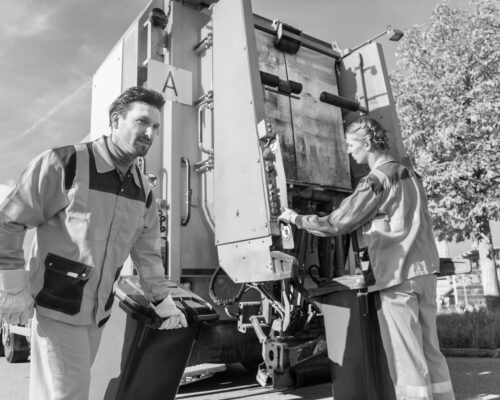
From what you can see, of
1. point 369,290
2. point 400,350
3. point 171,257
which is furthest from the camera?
point 171,257

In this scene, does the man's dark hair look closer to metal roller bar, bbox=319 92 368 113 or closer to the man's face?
the man's face

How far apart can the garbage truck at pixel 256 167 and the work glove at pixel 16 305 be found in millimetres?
1471

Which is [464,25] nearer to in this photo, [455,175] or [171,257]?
[455,175]

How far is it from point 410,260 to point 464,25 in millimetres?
11081

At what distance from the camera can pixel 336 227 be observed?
2.56m

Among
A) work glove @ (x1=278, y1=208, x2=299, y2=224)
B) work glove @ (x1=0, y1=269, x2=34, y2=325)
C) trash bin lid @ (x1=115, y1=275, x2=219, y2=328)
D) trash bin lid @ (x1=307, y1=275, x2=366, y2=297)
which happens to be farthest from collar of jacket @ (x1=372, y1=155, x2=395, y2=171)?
work glove @ (x1=0, y1=269, x2=34, y2=325)

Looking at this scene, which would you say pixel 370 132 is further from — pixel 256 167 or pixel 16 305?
pixel 16 305

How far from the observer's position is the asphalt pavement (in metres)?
3.68

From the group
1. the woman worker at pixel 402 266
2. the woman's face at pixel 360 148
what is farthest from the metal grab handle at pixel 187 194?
the woman's face at pixel 360 148

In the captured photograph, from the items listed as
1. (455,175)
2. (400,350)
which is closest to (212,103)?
(400,350)

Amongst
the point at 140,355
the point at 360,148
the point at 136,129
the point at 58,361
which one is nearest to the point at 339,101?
the point at 360,148

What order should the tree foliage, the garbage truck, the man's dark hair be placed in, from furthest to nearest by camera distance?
the tree foliage
the garbage truck
the man's dark hair

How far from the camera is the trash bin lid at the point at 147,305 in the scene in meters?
2.30

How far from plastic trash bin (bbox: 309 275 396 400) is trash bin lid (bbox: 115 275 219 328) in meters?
0.73
